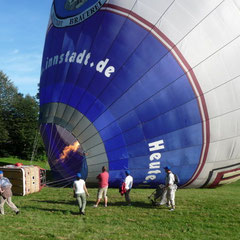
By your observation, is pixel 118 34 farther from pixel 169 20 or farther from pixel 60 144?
pixel 60 144

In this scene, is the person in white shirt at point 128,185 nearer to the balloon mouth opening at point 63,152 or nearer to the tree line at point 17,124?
the balloon mouth opening at point 63,152

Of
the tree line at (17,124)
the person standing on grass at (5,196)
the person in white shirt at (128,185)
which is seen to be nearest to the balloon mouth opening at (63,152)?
the person in white shirt at (128,185)

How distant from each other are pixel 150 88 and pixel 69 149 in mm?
3535

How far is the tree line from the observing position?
38781mm

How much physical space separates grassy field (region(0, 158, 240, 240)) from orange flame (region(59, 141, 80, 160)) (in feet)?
4.60

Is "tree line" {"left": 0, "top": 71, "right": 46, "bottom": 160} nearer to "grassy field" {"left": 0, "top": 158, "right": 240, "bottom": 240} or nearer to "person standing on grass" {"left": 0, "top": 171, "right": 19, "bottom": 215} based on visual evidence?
"grassy field" {"left": 0, "top": 158, "right": 240, "bottom": 240}

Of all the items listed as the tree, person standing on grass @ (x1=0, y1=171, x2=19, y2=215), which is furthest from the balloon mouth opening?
the tree

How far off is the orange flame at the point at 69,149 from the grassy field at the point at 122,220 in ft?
4.60

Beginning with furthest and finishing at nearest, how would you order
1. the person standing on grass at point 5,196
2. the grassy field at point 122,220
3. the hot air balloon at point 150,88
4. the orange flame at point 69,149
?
the orange flame at point 69,149, the hot air balloon at point 150,88, the person standing on grass at point 5,196, the grassy field at point 122,220

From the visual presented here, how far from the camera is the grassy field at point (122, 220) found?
19.5 feet

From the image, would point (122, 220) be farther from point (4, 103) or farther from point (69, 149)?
point (4, 103)

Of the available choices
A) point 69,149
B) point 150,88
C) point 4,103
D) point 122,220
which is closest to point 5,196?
point 69,149

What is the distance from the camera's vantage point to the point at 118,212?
7836mm

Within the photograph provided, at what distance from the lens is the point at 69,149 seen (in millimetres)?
9922
